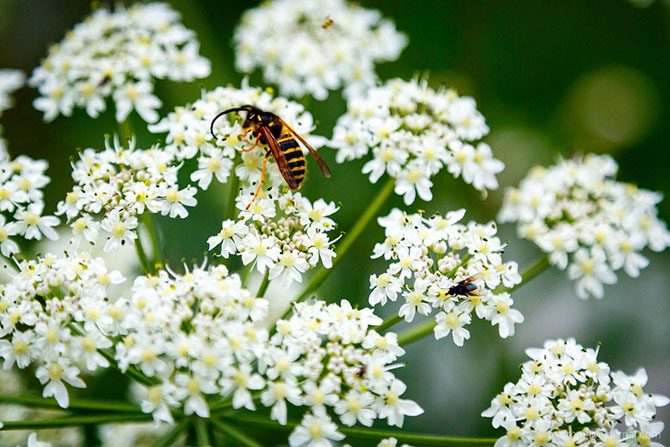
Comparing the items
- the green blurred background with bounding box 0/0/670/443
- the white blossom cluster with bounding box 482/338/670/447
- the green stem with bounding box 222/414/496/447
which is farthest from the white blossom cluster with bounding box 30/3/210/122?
the white blossom cluster with bounding box 482/338/670/447

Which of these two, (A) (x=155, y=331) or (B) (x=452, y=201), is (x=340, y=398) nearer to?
(A) (x=155, y=331)

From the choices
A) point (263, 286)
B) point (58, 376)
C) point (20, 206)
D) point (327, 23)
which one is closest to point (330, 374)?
point (263, 286)

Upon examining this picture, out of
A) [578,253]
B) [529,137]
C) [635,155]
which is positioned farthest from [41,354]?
[635,155]

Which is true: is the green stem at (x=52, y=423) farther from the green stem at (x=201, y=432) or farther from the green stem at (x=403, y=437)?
the green stem at (x=403, y=437)

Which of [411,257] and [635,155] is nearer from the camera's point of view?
[411,257]

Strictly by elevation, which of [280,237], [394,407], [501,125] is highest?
[501,125]

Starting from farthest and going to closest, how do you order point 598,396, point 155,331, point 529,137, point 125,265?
point 529,137, point 125,265, point 598,396, point 155,331

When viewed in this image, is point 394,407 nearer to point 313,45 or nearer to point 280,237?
point 280,237
